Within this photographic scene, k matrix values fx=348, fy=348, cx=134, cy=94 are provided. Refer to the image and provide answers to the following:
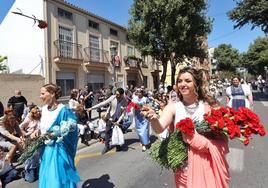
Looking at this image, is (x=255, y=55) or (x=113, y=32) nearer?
(x=113, y=32)

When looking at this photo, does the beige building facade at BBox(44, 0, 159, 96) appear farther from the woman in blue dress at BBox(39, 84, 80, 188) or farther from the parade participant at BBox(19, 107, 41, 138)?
the woman in blue dress at BBox(39, 84, 80, 188)

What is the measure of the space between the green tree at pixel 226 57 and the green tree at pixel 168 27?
5055 cm

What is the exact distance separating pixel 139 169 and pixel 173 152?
12.7ft

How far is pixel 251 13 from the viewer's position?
25.8 m

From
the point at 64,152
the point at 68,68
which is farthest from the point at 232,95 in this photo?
the point at 68,68

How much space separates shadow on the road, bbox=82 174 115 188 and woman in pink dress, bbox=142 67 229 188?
296cm

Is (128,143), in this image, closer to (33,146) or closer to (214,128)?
(33,146)

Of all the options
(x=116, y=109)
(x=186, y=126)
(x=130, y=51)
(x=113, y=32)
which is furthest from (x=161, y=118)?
(x=130, y=51)

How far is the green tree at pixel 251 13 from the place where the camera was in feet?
81.9

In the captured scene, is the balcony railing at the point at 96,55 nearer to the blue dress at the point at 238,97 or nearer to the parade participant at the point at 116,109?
the parade participant at the point at 116,109

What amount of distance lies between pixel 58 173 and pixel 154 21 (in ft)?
71.4

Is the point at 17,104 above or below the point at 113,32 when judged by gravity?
below

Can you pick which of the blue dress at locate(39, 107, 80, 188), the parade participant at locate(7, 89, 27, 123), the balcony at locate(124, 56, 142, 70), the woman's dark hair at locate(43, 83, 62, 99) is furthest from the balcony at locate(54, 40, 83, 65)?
the blue dress at locate(39, 107, 80, 188)

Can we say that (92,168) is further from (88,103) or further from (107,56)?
(107,56)
